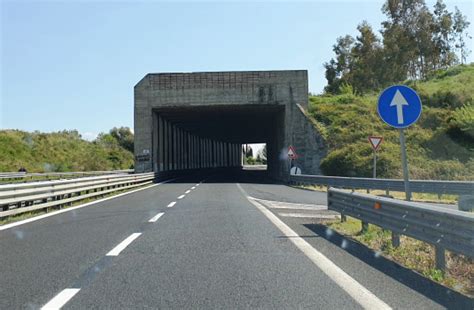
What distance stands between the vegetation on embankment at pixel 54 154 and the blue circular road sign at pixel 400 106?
46579 millimetres

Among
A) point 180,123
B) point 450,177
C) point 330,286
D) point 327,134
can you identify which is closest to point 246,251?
point 330,286

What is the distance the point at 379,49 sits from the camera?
5259cm

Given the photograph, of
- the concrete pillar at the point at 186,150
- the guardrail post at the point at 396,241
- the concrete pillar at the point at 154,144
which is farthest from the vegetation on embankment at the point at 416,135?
the concrete pillar at the point at 186,150

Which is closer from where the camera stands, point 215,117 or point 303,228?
point 303,228

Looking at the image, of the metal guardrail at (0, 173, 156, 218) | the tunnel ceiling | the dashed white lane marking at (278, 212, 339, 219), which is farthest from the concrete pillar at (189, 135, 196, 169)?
the dashed white lane marking at (278, 212, 339, 219)

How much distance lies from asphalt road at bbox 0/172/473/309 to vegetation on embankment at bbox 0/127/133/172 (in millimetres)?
43543

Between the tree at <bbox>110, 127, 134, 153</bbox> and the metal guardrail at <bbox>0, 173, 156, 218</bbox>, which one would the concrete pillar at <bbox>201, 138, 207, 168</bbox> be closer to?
the tree at <bbox>110, 127, 134, 153</bbox>

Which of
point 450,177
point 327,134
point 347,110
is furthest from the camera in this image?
point 347,110

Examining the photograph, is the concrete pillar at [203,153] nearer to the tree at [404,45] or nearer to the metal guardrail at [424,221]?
the tree at [404,45]

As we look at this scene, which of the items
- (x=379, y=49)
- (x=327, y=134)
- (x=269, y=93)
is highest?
(x=379, y=49)

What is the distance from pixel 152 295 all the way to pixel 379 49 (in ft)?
171

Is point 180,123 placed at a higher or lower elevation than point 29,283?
higher

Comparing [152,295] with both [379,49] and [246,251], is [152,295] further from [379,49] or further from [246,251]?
[379,49]

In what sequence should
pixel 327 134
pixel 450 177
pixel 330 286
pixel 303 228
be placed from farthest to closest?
pixel 327 134 → pixel 450 177 → pixel 303 228 → pixel 330 286
